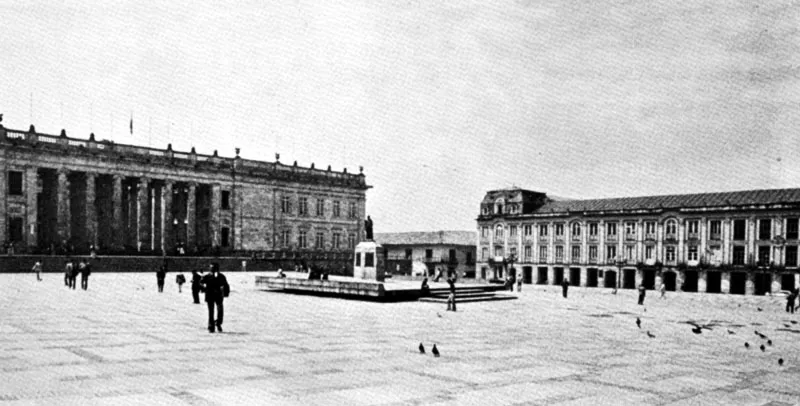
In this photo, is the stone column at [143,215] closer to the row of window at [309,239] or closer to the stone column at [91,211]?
the stone column at [91,211]

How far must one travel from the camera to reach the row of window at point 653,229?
56031mm

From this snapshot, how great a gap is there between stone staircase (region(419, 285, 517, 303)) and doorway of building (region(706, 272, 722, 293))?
32.6 metres

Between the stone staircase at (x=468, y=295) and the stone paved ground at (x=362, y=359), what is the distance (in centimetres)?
700

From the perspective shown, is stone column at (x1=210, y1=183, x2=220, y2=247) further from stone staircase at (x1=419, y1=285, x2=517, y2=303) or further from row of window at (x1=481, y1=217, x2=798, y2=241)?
stone staircase at (x1=419, y1=285, x2=517, y2=303)

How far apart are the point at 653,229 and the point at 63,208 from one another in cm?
4966

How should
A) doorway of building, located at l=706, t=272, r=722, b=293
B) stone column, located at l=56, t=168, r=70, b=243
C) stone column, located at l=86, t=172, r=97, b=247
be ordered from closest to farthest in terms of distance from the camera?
1. stone column, located at l=56, t=168, r=70, b=243
2. stone column, located at l=86, t=172, r=97, b=247
3. doorway of building, located at l=706, t=272, r=722, b=293

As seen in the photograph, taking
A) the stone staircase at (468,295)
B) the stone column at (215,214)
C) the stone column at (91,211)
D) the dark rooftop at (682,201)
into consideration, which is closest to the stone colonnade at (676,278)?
A: the dark rooftop at (682,201)

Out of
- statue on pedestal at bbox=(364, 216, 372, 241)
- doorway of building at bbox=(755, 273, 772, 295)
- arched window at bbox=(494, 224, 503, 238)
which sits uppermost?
statue on pedestal at bbox=(364, 216, 372, 241)

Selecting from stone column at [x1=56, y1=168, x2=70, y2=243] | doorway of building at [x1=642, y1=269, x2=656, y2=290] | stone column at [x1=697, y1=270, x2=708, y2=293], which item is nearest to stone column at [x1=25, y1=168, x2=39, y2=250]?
stone column at [x1=56, y1=168, x2=70, y2=243]

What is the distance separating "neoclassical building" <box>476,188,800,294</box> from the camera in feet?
184

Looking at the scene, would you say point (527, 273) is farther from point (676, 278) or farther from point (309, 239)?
point (309, 239)

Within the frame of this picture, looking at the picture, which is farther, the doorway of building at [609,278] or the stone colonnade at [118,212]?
the doorway of building at [609,278]

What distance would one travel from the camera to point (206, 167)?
59.2 m

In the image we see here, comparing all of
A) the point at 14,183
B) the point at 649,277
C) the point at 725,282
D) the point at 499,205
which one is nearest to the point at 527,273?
the point at 499,205
